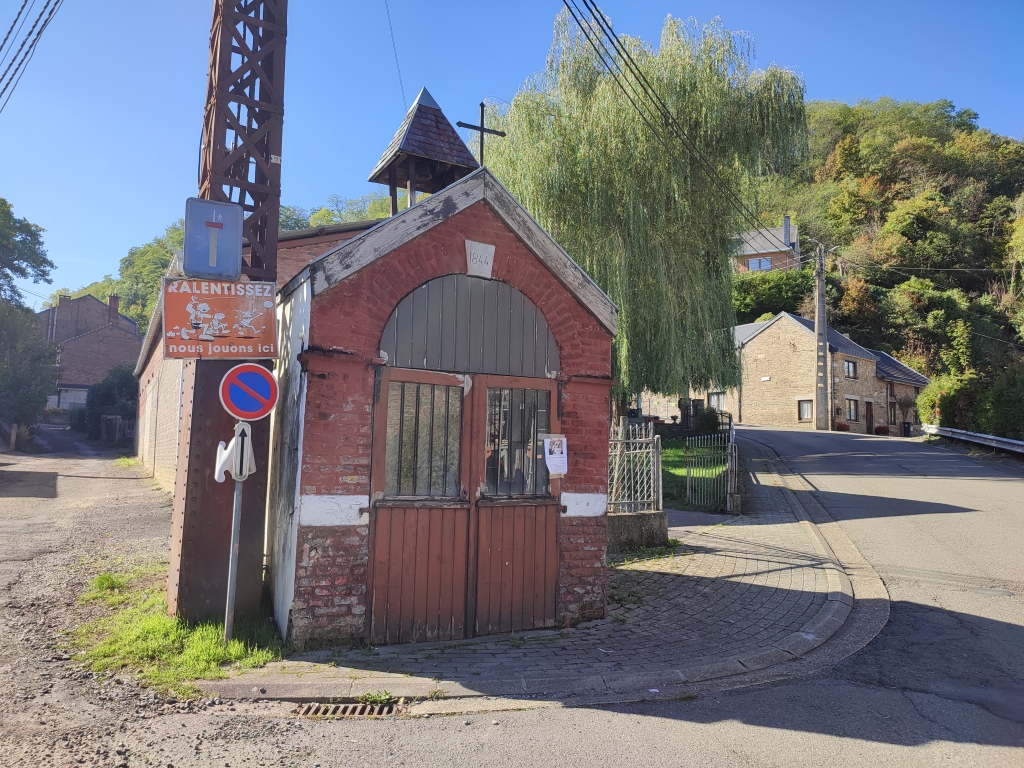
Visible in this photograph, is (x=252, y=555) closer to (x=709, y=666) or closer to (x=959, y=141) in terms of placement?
(x=709, y=666)

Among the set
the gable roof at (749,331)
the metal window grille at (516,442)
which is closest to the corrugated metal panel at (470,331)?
the metal window grille at (516,442)

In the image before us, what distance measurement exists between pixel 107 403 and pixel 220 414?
35.3m

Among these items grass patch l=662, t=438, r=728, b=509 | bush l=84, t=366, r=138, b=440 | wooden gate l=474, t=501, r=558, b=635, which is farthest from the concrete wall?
bush l=84, t=366, r=138, b=440

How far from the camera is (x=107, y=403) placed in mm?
35688

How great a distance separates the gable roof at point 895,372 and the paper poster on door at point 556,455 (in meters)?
38.8

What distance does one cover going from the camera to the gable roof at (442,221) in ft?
18.3

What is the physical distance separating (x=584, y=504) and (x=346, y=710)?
296 cm

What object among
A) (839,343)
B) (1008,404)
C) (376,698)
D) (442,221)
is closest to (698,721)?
(376,698)

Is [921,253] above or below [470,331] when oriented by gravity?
above

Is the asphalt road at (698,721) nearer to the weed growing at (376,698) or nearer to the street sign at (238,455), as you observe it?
the weed growing at (376,698)

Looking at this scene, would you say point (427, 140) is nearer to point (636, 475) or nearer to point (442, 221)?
point (442, 221)

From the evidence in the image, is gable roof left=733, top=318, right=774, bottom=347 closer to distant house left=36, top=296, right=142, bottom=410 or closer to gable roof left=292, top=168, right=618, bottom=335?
gable roof left=292, top=168, right=618, bottom=335

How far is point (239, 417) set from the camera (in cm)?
532

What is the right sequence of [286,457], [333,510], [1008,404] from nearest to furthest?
[333,510] < [286,457] < [1008,404]
